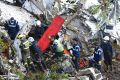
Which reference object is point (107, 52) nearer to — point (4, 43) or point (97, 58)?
point (97, 58)

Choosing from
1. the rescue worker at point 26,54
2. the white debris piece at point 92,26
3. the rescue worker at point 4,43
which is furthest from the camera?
the white debris piece at point 92,26

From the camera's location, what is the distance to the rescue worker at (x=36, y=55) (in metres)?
17.1

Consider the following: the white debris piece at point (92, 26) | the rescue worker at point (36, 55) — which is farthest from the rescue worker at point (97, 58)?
the white debris piece at point (92, 26)

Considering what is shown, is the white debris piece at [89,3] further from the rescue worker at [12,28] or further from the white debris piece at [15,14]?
the rescue worker at [12,28]

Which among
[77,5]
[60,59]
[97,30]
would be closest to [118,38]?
[97,30]

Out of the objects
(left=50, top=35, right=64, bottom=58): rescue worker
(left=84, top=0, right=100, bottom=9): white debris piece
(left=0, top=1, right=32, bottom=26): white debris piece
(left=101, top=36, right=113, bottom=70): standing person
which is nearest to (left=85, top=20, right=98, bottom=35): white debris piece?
(left=84, top=0, right=100, bottom=9): white debris piece

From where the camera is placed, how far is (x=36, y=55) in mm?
17250

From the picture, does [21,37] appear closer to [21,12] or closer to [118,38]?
[21,12]

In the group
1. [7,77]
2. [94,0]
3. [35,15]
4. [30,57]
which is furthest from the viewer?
[94,0]

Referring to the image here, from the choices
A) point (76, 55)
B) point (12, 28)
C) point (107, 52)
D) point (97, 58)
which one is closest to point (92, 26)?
point (107, 52)

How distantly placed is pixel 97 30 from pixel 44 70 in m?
4.28

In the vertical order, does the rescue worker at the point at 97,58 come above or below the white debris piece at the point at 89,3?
below

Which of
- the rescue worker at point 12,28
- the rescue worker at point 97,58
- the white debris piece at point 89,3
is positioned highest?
the white debris piece at point 89,3

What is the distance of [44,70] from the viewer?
17.2m
